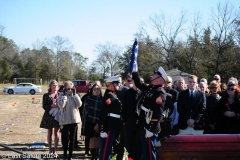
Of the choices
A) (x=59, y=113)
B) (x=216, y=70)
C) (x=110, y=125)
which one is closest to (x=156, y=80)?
(x=110, y=125)

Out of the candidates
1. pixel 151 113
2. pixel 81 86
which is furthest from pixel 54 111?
pixel 81 86

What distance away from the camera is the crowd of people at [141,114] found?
5.43 m

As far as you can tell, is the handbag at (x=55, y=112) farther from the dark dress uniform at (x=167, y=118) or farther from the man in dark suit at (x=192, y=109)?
the man in dark suit at (x=192, y=109)

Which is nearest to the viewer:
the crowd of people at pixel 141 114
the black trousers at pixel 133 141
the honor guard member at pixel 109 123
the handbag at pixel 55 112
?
the crowd of people at pixel 141 114

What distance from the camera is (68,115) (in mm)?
7406

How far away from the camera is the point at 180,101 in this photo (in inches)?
275

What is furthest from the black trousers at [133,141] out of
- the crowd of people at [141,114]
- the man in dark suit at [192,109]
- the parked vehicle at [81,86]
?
the parked vehicle at [81,86]

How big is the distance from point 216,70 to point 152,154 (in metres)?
41.1

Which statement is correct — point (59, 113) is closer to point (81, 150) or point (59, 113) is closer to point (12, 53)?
point (81, 150)

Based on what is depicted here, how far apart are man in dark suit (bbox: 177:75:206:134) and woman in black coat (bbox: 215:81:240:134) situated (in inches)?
15.2

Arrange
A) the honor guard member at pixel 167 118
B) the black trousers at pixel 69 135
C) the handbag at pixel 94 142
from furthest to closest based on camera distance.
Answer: the black trousers at pixel 69 135 → the handbag at pixel 94 142 → the honor guard member at pixel 167 118

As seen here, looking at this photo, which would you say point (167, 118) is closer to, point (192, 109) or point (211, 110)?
point (192, 109)

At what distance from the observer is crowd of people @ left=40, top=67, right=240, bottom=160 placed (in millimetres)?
5434

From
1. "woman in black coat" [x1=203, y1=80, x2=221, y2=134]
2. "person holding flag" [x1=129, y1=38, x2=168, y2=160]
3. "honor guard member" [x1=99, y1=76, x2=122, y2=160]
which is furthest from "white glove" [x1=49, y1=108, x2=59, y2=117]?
"woman in black coat" [x1=203, y1=80, x2=221, y2=134]
